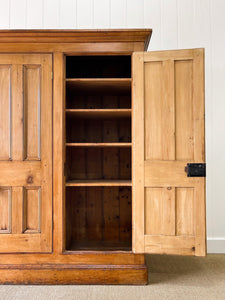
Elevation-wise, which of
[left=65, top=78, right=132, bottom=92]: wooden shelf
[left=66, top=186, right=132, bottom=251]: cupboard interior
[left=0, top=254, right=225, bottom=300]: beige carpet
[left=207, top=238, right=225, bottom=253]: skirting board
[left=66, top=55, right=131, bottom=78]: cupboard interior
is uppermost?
[left=66, top=55, right=131, bottom=78]: cupboard interior

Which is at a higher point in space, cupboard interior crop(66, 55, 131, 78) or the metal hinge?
cupboard interior crop(66, 55, 131, 78)

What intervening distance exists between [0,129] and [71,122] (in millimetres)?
784

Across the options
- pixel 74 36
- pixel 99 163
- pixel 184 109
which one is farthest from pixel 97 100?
pixel 184 109

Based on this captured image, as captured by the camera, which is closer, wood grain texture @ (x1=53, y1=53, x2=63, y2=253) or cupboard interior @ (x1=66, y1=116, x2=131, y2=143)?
wood grain texture @ (x1=53, y1=53, x2=63, y2=253)

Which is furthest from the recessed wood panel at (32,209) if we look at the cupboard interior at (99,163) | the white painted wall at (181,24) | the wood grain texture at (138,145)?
the white painted wall at (181,24)

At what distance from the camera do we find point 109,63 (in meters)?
2.75

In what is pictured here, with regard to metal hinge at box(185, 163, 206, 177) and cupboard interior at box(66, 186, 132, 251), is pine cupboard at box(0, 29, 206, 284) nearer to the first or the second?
metal hinge at box(185, 163, 206, 177)

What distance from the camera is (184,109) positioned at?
2.02 meters

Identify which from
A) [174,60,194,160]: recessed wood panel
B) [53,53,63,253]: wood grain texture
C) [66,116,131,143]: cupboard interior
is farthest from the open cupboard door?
[66,116,131,143]: cupboard interior

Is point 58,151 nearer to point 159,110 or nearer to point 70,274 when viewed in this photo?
point 159,110

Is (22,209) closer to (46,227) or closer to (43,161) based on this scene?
(46,227)

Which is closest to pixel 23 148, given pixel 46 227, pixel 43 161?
pixel 43 161

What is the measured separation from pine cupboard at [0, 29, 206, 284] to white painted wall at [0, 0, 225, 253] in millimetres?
905

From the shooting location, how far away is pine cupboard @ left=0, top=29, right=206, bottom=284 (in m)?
2.00
